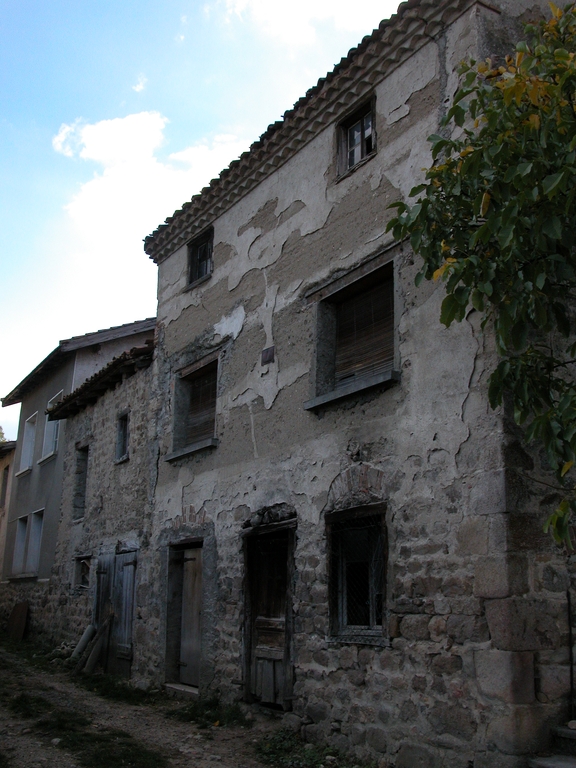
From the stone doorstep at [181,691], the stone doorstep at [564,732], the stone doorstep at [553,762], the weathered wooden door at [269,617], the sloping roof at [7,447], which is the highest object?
the sloping roof at [7,447]

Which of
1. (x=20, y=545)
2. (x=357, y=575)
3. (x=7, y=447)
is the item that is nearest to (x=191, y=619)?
(x=357, y=575)

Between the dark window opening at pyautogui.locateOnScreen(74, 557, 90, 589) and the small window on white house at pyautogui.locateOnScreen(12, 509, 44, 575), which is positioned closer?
the dark window opening at pyautogui.locateOnScreen(74, 557, 90, 589)

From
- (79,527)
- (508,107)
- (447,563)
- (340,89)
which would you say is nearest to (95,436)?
(79,527)

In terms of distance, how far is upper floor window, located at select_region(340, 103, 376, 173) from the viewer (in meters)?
7.50

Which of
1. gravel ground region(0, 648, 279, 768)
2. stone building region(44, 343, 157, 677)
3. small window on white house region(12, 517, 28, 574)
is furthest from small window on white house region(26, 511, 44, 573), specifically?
gravel ground region(0, 648, 279, 768)

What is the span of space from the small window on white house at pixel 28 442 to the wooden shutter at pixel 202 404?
28.1 feet

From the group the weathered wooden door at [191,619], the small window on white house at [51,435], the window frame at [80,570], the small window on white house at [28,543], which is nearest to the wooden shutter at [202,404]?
the weathered wooden door at [191,619]

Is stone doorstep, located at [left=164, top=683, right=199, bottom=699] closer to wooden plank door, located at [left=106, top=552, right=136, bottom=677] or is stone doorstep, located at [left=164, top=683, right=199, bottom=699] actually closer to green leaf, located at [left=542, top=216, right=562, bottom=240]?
wooden plank door, located at [left=106, top=552, right=136, bottom=677]

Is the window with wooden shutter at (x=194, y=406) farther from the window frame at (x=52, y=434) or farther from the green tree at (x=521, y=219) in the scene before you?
the window frame at (x=52, y=434)

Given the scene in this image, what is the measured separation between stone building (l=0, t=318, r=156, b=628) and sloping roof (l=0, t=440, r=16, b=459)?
0.91m

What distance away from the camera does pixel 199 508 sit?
9.18 m

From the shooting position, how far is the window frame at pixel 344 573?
624 cm

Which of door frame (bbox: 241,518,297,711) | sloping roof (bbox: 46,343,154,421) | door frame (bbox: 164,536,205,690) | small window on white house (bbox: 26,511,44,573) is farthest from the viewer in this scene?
small window on white house (bbox: 26,511,44,573)

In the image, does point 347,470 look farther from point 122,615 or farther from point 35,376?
point 35,376
